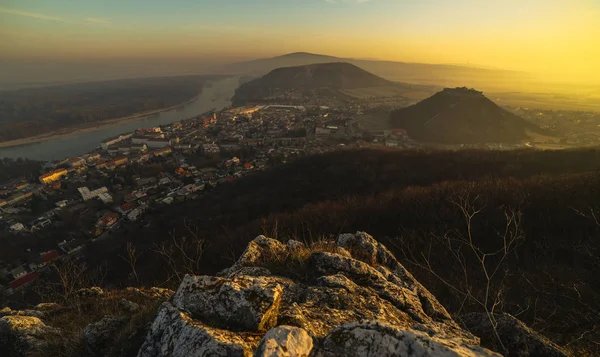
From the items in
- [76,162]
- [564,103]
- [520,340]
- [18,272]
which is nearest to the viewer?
[520,340]

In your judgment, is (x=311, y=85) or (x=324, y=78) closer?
(x=311, y=85)

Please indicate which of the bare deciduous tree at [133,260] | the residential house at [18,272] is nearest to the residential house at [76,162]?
the residential house at [18,272]

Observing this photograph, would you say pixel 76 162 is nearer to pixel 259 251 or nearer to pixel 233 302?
pixel 259 251

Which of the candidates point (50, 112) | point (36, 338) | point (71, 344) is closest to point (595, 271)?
point (71, 344)

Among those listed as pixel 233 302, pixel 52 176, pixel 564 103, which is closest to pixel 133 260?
pixel 233 302

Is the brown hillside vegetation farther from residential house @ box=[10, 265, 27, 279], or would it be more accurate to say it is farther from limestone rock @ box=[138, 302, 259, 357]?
residential house @ box=[10, 265, 27, 279]

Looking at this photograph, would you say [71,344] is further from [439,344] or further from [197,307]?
[439,344]

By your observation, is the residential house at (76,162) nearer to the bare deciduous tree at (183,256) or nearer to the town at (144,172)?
the town at (144,172)

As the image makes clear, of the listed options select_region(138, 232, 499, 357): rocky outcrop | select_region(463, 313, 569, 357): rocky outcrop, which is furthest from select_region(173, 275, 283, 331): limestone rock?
select_region(463, 313, 569, 357): rocky outcrop
